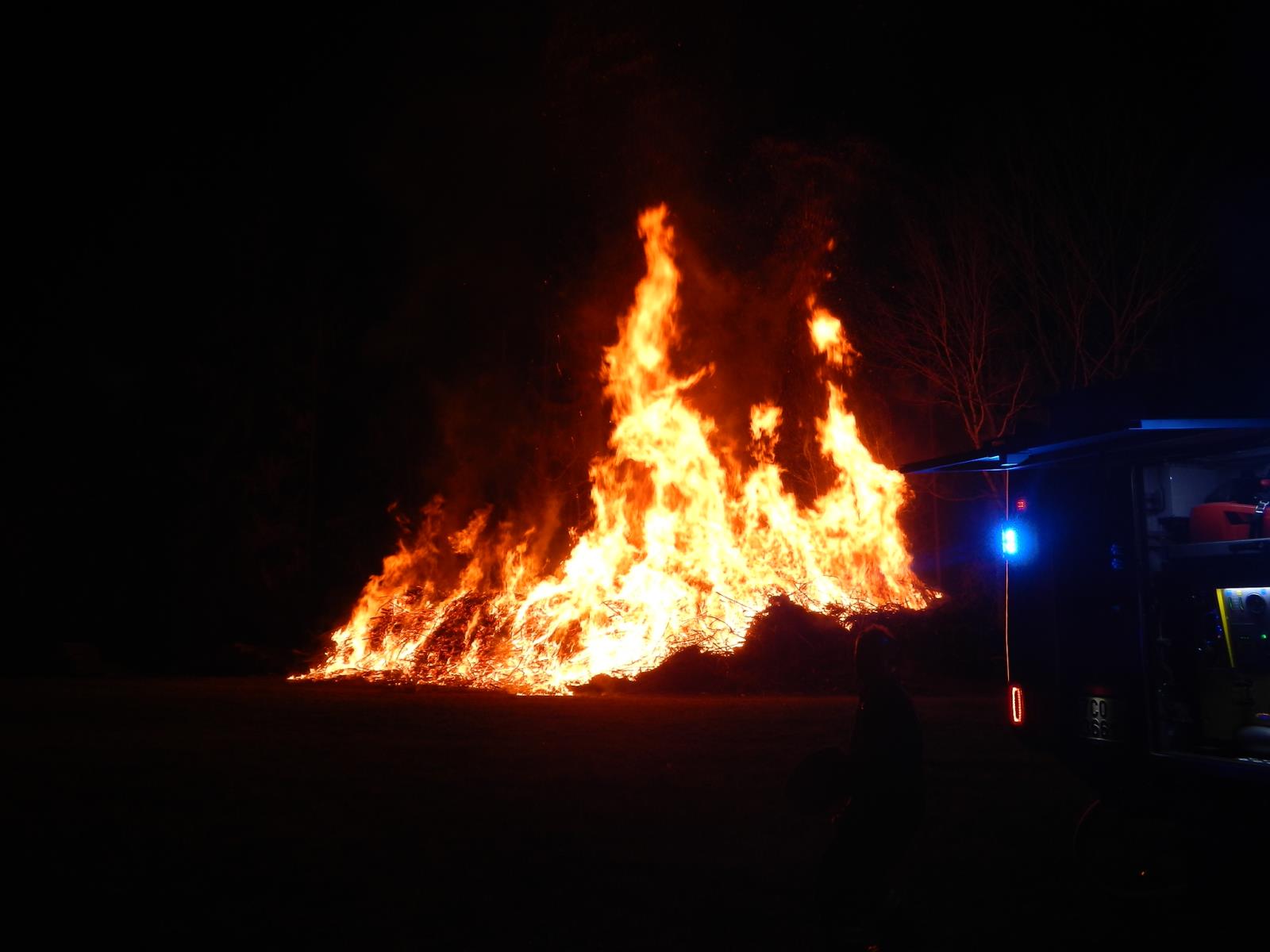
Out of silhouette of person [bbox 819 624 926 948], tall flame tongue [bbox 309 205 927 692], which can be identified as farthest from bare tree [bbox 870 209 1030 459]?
silhouette of person [bbox 819 624 926 948]

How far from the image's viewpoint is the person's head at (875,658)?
14.7ft

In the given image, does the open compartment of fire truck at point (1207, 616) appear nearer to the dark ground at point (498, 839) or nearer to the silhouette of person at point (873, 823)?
the dark ground at point (498, 839)

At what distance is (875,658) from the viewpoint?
14.8 ft

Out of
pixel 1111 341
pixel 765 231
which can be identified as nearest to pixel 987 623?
pixel 1111 341

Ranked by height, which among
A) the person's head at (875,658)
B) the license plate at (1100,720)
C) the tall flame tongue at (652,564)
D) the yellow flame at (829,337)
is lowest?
the license plate at (1100,720)

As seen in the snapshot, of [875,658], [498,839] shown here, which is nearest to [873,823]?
[875,658]

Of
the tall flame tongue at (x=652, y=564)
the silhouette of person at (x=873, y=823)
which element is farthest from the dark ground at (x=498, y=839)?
the tall flame tongue at (x=652, y=564)

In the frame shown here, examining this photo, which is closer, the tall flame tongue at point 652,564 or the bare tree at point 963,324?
the tall flame tongue at point 652,564

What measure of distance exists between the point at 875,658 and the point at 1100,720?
156 cm

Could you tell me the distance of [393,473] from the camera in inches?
1291

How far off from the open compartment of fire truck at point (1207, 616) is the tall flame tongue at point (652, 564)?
42.3 ft

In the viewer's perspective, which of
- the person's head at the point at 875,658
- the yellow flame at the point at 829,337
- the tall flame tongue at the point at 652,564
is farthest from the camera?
the yellow flame at the point at 829,337

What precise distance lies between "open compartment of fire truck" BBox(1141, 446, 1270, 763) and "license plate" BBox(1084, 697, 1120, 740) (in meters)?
0.19

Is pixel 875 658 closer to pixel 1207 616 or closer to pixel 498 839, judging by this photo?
pixel 1207 616
